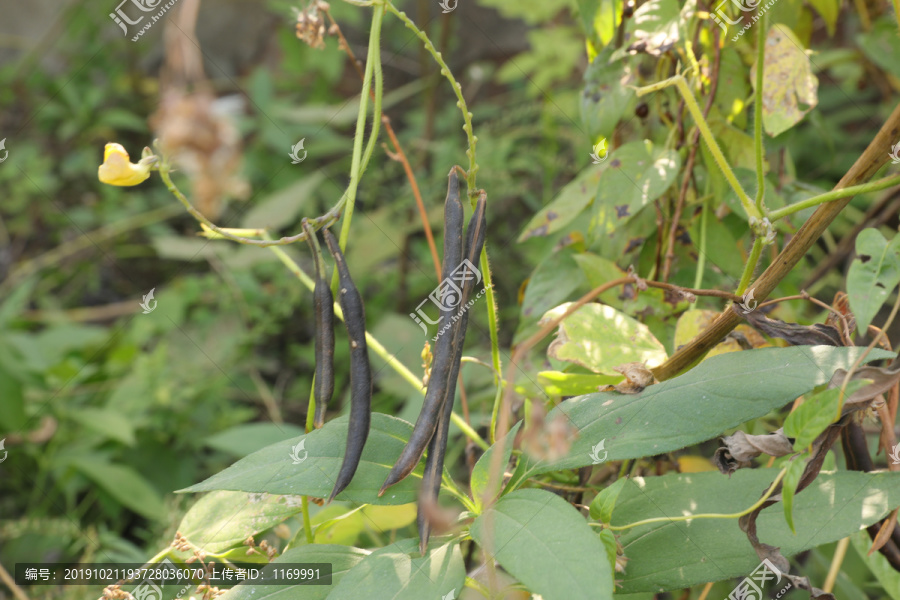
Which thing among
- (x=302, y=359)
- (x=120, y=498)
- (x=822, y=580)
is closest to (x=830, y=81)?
(x=822, y=580)

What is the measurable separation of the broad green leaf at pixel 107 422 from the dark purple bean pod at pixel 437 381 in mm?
1101

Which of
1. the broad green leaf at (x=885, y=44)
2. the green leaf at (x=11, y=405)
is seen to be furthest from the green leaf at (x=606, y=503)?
the green leaf at (x=11, y=405)

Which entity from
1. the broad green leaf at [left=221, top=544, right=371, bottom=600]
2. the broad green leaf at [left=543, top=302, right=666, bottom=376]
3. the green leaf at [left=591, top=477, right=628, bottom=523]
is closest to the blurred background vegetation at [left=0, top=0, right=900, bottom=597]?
the broad green leaf at [left=543, top=302, right=666, bottom=376]

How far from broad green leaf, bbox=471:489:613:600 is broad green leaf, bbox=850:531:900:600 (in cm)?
46

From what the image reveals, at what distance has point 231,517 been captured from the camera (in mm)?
799

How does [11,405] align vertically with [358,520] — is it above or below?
below

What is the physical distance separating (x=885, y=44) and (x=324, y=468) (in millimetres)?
1370

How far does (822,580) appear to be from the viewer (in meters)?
1.09

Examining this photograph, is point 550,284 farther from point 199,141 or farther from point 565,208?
point 199,141

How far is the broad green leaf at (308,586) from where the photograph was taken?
64cm

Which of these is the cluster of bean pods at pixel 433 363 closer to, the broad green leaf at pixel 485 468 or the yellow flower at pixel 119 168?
the broad green leaf at pixel 485 468

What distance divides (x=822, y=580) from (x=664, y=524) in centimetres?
58

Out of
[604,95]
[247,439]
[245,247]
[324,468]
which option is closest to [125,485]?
[247,439]

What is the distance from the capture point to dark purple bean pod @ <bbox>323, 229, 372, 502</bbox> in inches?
24.6
